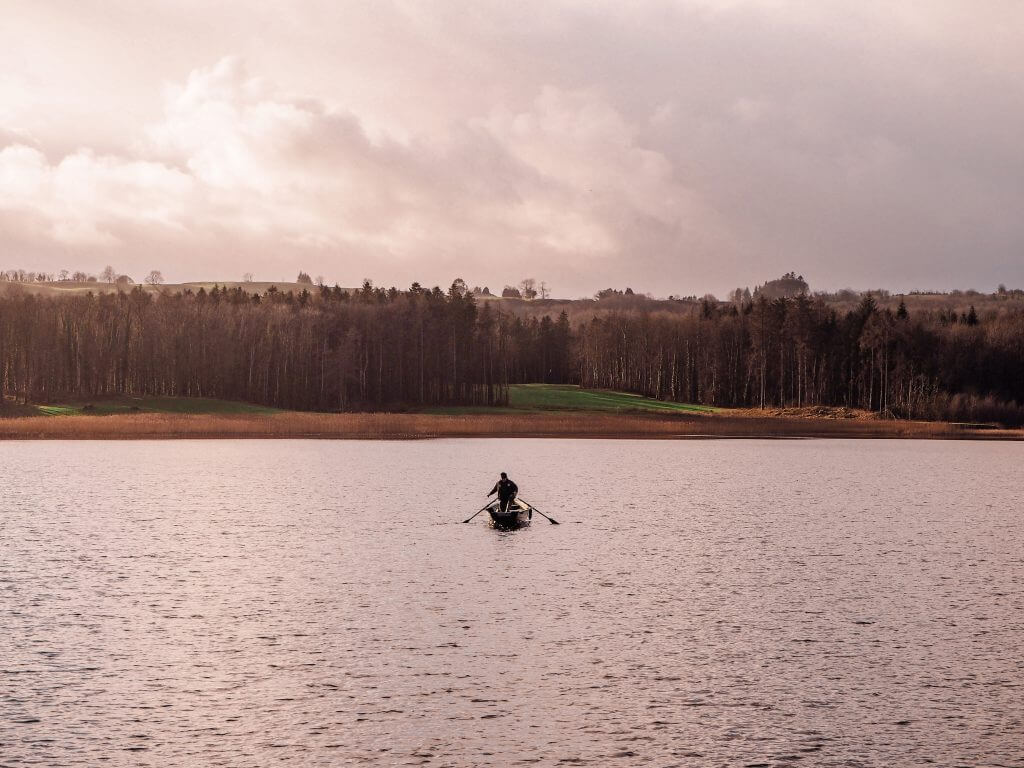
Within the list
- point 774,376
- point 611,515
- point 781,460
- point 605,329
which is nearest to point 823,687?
point 611,515

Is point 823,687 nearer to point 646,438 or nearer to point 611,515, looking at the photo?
point 611,515

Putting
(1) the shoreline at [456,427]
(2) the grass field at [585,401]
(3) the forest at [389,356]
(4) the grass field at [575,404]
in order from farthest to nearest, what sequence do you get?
1. (2) the grass field at [585,401]
2. (3) the forest at [389,356]
3. (4) the grass field at [575,404]
4. (1) the shoreline at [456,427]

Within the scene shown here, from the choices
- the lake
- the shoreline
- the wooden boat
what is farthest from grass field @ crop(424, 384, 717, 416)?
the wooden boat

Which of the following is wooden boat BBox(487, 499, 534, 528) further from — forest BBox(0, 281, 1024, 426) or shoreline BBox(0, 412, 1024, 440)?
forest BBox(0, 281, 1024, 426)

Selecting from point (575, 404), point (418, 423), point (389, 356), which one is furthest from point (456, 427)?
point (575, 404)

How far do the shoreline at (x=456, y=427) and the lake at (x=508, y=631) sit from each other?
2002 inches

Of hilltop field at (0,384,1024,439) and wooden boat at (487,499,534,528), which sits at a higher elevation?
hilltop field at (0,384,1024,439)

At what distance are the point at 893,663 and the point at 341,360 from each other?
12038 centimetres

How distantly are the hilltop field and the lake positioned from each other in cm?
5163

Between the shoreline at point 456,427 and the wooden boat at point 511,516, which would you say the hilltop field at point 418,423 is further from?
the wooden boat at point 511,516

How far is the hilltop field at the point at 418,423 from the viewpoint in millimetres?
99562

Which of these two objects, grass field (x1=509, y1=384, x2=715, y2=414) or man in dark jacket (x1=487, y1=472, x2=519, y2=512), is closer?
man in dark jacket (x1=487, y1=472, x2=519, y2=512)

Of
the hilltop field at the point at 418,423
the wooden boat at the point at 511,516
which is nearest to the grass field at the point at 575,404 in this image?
the hilltop field at the point at 418,423

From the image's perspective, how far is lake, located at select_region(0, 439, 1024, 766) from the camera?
1509cm
